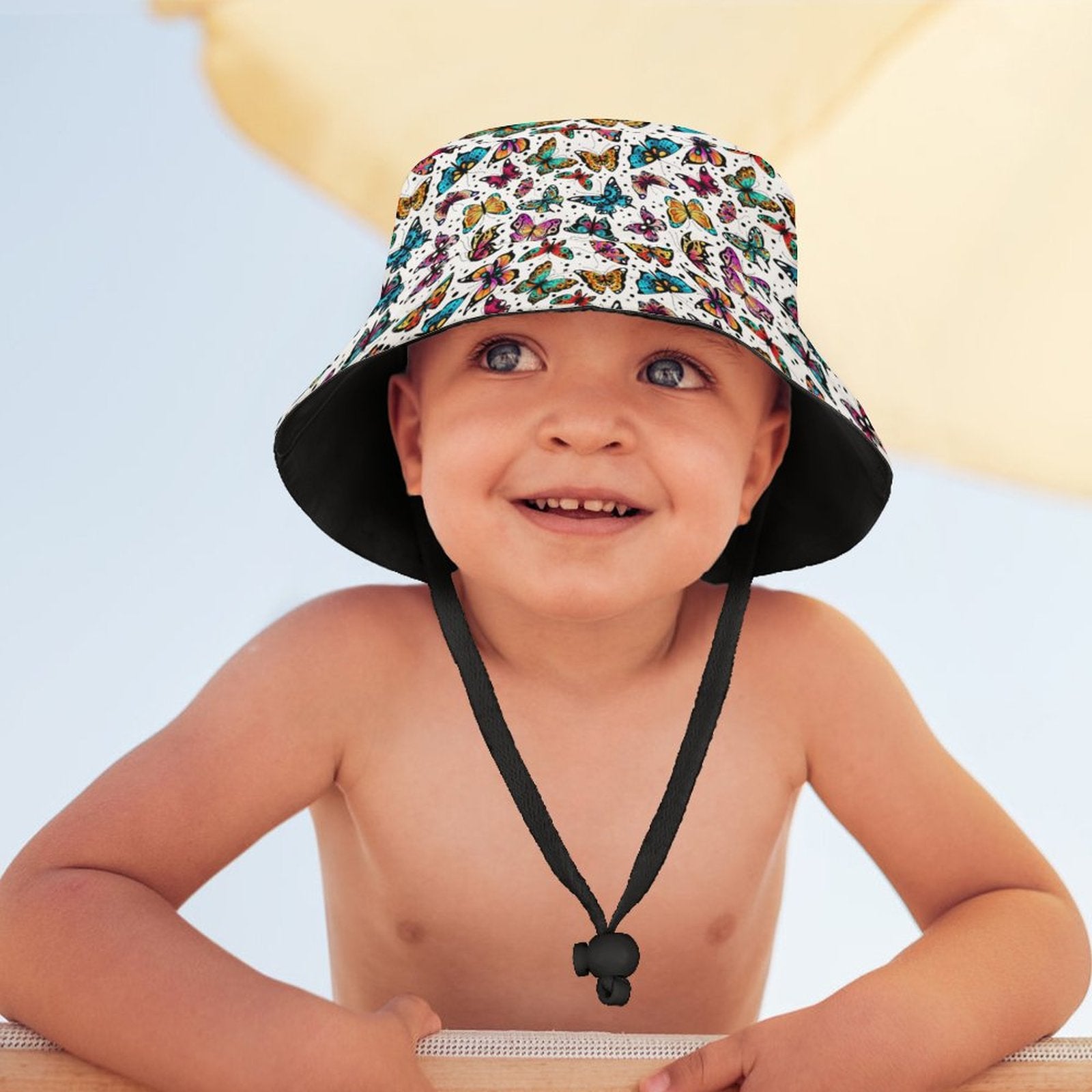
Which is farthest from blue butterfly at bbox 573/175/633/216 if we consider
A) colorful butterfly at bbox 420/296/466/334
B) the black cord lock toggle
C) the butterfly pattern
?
the black cord lock toggle

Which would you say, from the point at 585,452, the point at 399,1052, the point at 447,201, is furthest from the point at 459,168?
the point at 399,1052

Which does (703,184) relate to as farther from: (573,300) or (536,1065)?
(536,1065)

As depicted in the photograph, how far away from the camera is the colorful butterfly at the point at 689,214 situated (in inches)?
37.7

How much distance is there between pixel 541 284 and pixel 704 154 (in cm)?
19

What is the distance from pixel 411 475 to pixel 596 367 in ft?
0.60

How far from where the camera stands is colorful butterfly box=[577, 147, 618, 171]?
3.17 feet

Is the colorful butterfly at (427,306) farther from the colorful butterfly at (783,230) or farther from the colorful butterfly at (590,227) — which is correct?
the colorful butterfly at (783,230)

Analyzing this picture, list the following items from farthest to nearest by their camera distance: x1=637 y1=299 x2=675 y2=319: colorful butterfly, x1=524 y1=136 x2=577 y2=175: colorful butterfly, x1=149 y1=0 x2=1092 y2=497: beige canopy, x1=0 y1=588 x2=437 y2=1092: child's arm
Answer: x1=149 y1=0 x2=1092 y2=497: beige canopy, x1=524 y1=136 x2=577 y2=175: colorful butterfly, x1=637 y1=299 x2=675 y2=319: colorful butterfly, x1=0 y1=588 x2=437 y2=1092: child's arm

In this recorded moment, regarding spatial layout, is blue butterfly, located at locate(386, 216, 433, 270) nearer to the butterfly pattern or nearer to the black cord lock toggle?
the butterfly pattern

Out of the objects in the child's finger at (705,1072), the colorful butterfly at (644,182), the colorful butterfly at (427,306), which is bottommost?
the child's finger at (705,1072)

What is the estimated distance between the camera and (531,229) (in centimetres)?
94

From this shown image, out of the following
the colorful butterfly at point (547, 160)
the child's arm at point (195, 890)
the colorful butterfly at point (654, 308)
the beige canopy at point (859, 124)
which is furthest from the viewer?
the beige canopy at point (859, 124)

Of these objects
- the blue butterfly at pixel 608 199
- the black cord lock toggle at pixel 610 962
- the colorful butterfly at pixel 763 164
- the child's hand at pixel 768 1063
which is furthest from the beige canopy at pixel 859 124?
the child's hand at pixel 768 1063

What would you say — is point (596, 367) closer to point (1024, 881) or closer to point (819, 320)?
point (1024, 881)
